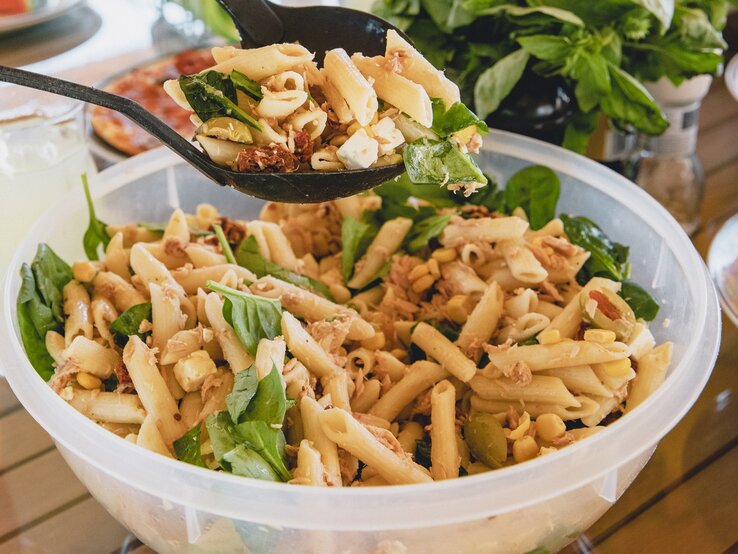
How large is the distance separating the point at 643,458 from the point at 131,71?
5.20 feet

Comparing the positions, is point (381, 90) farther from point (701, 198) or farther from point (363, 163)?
point (701, 198)

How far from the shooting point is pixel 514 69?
142 centimetres

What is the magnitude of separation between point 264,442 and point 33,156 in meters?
0.81

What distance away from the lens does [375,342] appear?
1.18 meters

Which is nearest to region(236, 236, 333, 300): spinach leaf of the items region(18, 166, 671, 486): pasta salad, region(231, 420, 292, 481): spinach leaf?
region(18, 166, 671, 486): pasta salad

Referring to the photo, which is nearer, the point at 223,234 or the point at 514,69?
the point at 223,234

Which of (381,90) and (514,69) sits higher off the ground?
(381,90)

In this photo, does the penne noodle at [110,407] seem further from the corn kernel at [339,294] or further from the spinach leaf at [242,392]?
the corn kernel at [339,294]

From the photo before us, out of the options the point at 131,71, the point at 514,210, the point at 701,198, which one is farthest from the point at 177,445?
the point at 131,71

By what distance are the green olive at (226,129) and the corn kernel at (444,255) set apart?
37 cm

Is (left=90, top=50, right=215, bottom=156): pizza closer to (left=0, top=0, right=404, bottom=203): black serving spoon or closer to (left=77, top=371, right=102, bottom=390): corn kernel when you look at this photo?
(left=0, top=0, right=404, bottom=203): black serving spoon

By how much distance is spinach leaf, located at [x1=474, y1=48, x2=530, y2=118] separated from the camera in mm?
1424

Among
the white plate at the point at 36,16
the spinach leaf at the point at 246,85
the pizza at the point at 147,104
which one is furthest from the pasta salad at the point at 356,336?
the white plate at the point at 36,16

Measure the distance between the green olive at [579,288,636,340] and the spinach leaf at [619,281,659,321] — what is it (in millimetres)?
47
